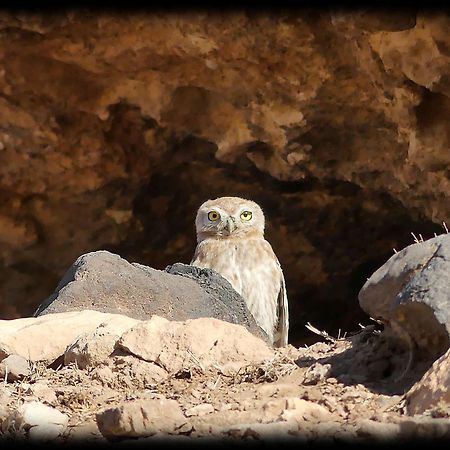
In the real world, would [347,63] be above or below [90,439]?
above

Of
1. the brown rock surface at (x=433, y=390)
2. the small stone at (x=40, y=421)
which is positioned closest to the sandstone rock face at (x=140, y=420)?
the small stone at (x=40, y=421)

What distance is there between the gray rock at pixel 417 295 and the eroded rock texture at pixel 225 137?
347 cm

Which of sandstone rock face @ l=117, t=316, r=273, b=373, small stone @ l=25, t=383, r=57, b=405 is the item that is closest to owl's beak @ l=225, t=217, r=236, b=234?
sandstone rock face @ l=117, t=316, r=273, b=373

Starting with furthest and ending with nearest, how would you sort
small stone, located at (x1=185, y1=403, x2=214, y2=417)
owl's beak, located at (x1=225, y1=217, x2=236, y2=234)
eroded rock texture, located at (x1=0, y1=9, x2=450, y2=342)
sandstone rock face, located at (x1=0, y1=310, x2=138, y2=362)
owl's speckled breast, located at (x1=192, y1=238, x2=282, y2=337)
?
1. owl's beak, located at (x1=225, y1=217, x2=236, y2=234)
2. owl's speckled breast, located at (x1=192, y1=238, x2=282, y2=337)
3. eroded rock texture, located at (x1=0, y1=9, x2=450, y2=342)
4. sandstone rock face, located at (x1=0, y1=310, x2=138, y2=362)
5. small stone, located at (x1=185, y1=403, x2=214, y2=417)

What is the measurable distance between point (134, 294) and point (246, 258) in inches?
94.4

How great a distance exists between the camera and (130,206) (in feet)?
29.6

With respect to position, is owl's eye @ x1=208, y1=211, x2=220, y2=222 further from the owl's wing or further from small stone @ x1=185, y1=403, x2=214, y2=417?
small stone @ x1=185, y1=403, x2=214, y2=417

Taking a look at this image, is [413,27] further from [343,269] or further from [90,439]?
[90,439]

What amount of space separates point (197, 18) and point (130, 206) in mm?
2190

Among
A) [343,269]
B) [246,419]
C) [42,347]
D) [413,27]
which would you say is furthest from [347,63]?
[246,419]

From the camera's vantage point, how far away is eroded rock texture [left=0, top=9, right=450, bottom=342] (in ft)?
23.9

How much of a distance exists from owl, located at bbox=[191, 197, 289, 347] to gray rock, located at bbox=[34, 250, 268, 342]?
1742mm

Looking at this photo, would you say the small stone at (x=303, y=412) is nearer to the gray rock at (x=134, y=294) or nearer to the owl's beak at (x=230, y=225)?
the gray rock at (x=134, y=294)

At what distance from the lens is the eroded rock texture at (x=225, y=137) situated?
729 centimetres
